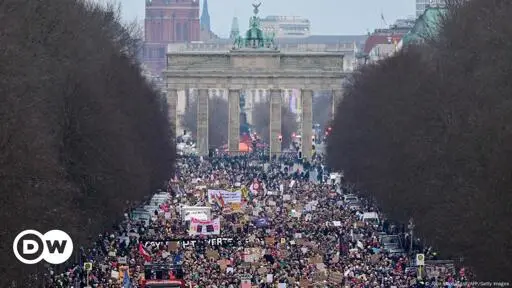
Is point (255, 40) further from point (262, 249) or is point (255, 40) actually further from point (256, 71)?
point (262, 249)

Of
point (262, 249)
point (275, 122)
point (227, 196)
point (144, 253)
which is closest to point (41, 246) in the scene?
point (144, 253)

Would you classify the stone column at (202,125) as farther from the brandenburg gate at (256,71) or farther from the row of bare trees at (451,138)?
the row of bare trees at (451,138)

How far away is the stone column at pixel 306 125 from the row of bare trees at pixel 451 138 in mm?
59132

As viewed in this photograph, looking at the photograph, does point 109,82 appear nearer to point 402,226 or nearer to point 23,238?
point 402,226

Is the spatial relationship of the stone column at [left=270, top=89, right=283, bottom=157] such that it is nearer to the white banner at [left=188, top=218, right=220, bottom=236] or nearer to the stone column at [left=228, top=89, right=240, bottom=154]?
the stone column at [left=228, top=89, right=240, bottom=154]

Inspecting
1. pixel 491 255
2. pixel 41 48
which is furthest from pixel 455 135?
pixel 491 255

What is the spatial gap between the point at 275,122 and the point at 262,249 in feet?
345

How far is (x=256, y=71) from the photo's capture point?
175875mm

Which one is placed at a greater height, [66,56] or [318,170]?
[66,56]

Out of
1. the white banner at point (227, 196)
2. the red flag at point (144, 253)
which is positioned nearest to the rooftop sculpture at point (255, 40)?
the white banner at point (227, 196)

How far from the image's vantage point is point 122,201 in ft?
262

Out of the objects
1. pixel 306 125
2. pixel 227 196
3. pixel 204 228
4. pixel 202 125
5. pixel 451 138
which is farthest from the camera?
pixel 202 125

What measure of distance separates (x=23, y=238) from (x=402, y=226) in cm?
3637

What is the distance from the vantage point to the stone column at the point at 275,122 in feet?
574
